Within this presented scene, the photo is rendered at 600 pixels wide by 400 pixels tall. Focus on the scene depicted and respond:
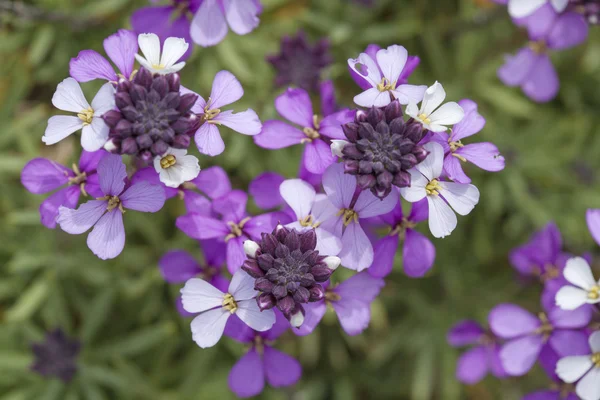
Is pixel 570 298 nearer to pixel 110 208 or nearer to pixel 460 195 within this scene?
pixel 460 195

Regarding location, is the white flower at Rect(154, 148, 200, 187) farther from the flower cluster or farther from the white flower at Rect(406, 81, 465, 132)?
the flower cluster

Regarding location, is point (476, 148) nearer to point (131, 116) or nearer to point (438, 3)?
point (131, 116)

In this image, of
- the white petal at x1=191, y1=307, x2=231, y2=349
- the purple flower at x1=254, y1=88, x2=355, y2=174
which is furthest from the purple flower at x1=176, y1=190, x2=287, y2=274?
the purple flower at x1=254, y1=88, x2=355, y2=174

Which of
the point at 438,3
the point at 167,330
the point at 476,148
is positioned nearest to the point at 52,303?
the point at 167,330

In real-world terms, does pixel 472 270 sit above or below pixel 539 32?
below

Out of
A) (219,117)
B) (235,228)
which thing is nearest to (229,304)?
(235,228)

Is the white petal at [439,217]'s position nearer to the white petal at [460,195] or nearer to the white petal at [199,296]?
the white petal at [460,195]

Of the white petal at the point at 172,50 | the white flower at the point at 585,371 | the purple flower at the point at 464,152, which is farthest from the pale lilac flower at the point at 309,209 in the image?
the white flower at the point at 585,371
